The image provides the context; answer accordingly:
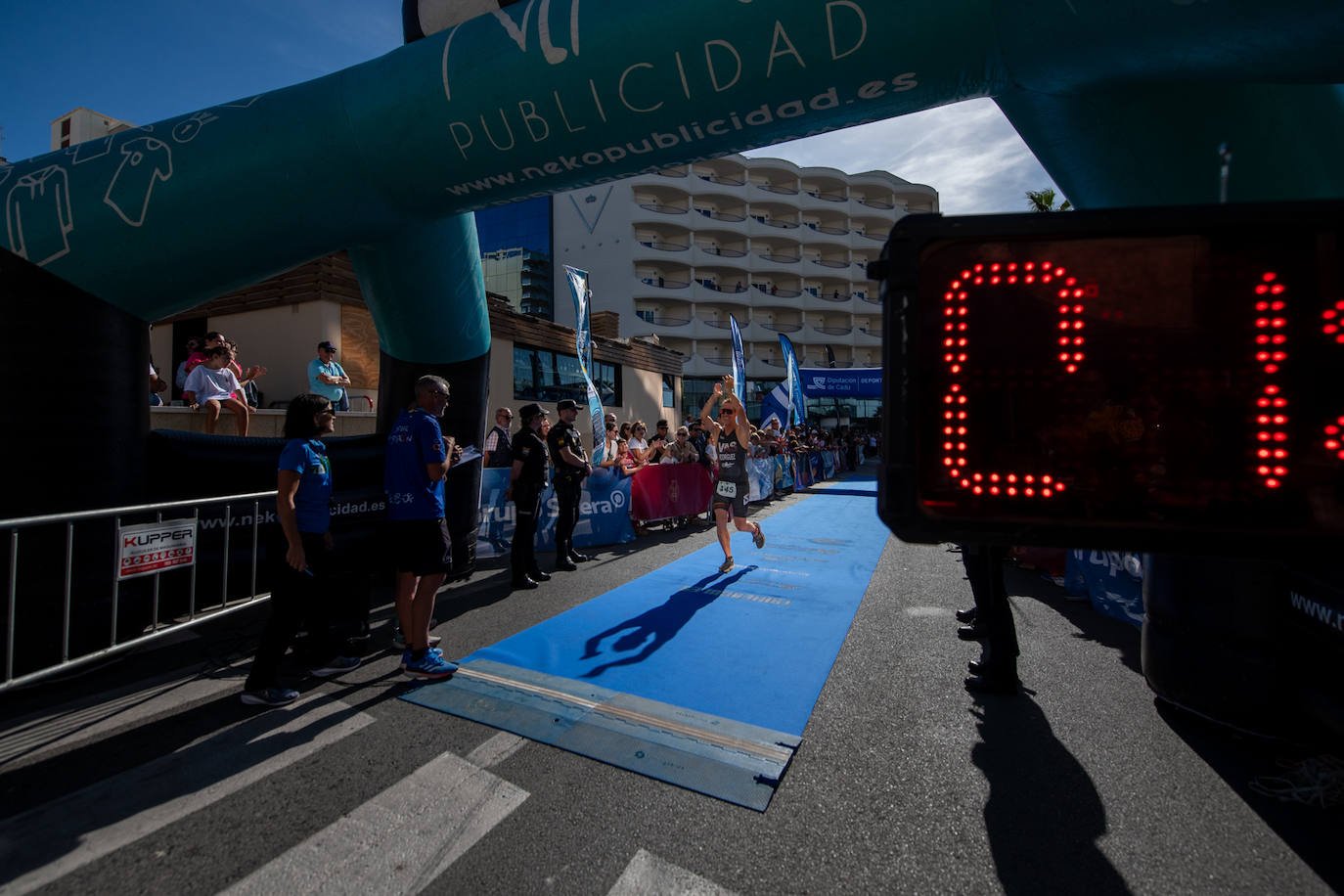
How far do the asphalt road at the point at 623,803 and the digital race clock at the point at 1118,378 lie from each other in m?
1.42

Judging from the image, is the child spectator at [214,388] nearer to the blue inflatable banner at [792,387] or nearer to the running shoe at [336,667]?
the running shoe at [336,667]

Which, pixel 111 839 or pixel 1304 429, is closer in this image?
pixel 1304 429

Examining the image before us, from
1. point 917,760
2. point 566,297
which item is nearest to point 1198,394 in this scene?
point 917,760

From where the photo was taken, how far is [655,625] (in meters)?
4.61

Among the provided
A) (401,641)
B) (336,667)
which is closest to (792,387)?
(401,641)

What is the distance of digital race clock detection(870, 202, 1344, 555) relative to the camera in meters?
1.24

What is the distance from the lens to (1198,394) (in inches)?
51.5

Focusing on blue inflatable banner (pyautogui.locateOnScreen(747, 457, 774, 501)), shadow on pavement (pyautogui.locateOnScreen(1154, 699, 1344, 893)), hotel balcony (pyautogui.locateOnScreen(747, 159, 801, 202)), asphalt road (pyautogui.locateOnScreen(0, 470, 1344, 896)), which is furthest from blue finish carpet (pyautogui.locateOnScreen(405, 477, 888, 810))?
hotel balcony (pyautogui.locateOnScreen(747, 159, 801, 202))

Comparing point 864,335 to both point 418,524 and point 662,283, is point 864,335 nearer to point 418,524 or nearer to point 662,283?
point 662,283

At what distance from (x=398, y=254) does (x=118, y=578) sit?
2.83 metres

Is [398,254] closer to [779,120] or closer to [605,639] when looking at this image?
[779,120]

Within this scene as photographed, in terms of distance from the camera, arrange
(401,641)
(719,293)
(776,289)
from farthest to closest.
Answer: (776,289) → (719,293) → (401,641)

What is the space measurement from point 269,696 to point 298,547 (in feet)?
2.79

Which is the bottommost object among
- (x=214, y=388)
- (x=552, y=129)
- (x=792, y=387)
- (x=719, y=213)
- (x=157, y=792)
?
→ (x=157, y=792)
